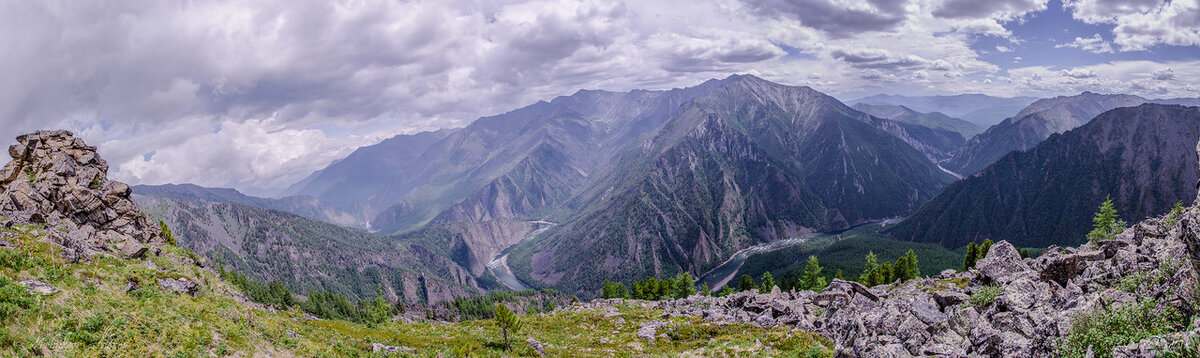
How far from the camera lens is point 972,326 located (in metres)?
28.0

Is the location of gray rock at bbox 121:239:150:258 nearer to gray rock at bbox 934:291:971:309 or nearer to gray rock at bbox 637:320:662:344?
gray rock at bbox 637:320:662:344

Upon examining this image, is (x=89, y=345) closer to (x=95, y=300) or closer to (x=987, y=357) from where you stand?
(x=95, y=300)

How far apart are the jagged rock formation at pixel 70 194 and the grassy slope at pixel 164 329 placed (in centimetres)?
606

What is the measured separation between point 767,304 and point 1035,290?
110 ft

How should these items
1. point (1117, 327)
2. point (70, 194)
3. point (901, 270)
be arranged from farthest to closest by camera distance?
point (901, 270) → point (70, 194) → point (1117, 327)

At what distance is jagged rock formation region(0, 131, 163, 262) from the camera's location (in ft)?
145

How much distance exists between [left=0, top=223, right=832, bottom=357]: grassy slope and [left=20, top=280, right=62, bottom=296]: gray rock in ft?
1.26

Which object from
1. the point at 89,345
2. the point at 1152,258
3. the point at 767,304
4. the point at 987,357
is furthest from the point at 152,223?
the point at 1152,258

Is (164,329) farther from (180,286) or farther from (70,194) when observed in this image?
(70,194)

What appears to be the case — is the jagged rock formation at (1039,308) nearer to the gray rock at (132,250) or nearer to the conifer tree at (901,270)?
the gray rock at (132,250)

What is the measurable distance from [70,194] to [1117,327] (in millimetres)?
88601

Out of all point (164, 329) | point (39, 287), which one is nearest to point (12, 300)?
point (39, 287)

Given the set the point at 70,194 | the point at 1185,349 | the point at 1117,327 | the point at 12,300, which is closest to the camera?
the point at 1185,349

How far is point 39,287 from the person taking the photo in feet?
73.9
